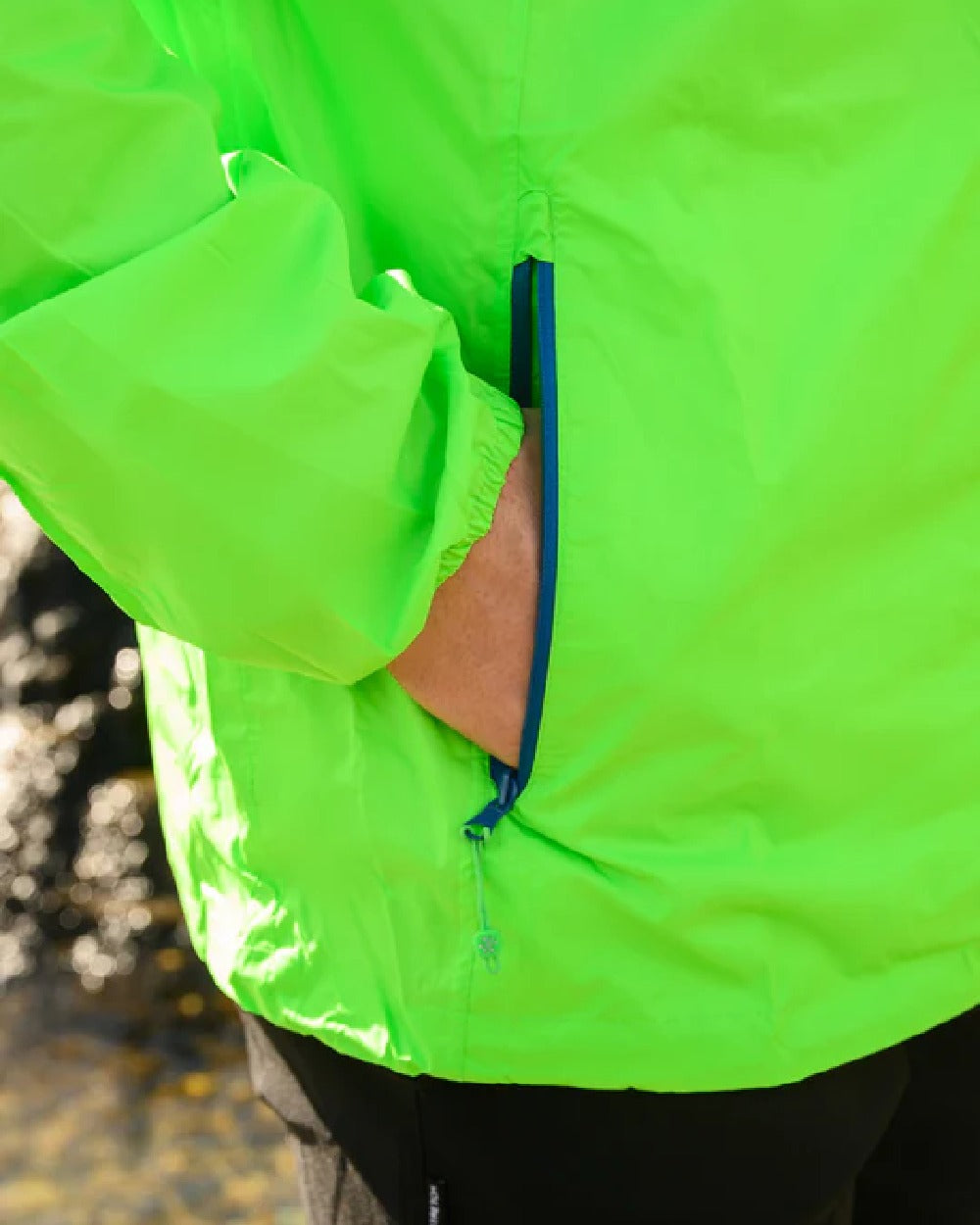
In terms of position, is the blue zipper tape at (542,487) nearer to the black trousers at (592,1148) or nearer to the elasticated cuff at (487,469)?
the elasticated cuff at (487,469)

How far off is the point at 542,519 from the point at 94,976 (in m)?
3.09

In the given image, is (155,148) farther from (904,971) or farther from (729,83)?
(904,971)

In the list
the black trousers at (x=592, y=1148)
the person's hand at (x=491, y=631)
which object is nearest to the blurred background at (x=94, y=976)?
the black trousers at (x=592, y=1148)

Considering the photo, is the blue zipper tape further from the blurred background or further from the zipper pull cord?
the blurred background

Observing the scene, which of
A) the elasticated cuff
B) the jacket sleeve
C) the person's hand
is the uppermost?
the jacket sleeve

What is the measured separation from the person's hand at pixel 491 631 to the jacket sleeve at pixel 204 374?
0.11 ft

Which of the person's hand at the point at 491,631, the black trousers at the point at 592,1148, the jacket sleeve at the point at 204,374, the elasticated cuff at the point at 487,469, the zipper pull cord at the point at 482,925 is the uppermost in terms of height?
the jacket sleeve at the point at 204,374

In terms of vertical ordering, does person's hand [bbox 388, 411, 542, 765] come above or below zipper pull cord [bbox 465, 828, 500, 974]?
above

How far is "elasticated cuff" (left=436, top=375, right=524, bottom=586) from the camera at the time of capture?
40.0 inches

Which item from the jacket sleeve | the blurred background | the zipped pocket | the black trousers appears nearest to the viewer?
the jacket sleeve

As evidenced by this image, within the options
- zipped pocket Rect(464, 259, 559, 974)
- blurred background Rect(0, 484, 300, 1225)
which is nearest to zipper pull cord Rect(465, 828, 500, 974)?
zipped pocket Rect(464, 259, 559, 974)

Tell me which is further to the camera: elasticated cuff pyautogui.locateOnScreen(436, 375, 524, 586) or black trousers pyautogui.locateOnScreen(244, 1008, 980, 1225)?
black trousers pyautogui.locateOnScreen(244, 1008, 980, 1225)

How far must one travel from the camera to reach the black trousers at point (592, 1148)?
3.76ft

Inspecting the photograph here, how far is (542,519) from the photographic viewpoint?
103cm
